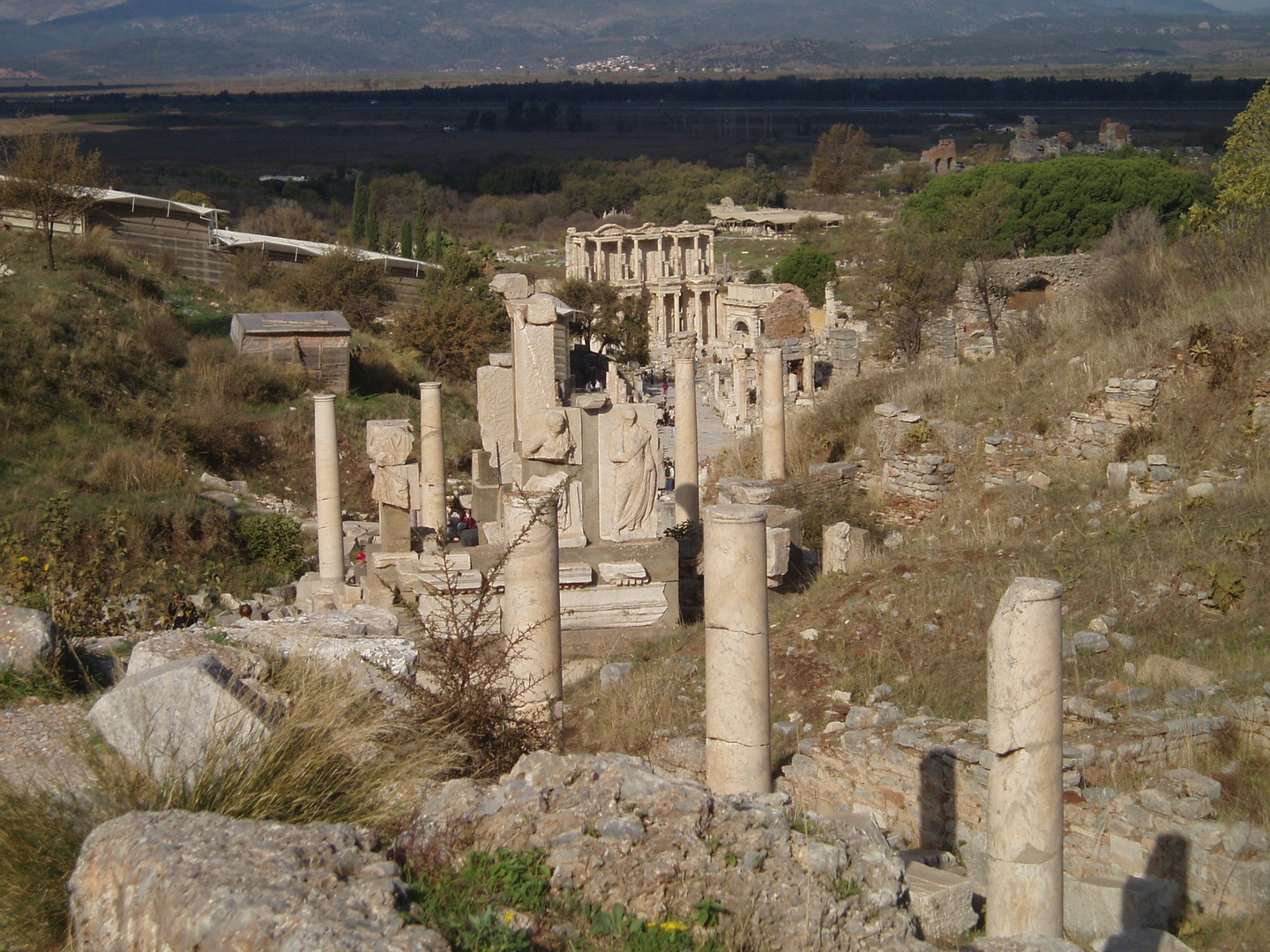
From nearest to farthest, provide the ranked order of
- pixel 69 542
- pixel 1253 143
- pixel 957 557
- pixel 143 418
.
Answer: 1. pixel 957 557
2. pixel 69 542
3. pixel 1253 143
4. pixel 143 418

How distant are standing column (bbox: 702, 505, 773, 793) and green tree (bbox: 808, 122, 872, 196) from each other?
8856 centimetres

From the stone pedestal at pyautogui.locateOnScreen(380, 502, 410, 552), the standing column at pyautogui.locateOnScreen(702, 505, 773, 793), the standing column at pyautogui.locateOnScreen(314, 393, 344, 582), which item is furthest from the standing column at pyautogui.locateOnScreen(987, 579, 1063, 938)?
the stone pedestal at pyautogui.locateOnScreen(380, 502, 410, 552)

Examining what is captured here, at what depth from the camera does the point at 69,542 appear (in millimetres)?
17672

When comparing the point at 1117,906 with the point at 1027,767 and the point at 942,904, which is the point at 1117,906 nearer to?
the point at 942,904

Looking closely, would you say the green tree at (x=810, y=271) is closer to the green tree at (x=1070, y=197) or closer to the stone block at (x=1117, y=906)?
the green tree at (x=1070, y=197)

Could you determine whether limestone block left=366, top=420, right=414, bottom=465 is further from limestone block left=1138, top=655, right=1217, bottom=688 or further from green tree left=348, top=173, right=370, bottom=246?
green tree left=348, top=173, right=370, bottom=246

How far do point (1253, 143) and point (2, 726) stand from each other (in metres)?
21.5

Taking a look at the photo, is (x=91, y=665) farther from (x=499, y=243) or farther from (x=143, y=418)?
(x=499, y=243)

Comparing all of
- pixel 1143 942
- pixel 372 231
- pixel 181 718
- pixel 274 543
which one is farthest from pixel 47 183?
pixel 1143 942

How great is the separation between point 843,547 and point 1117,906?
23.5 ft

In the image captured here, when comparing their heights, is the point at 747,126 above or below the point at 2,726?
above

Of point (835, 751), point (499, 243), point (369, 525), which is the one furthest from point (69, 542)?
point (499, 243)

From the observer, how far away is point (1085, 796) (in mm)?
7141

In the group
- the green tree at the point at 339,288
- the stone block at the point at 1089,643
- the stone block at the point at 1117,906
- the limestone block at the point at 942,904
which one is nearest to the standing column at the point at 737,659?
the limestone block at the point at 942,904
